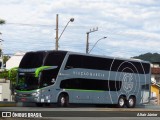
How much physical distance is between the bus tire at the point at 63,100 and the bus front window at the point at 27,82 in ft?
6.68

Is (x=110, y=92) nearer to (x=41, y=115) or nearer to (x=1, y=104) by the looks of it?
(x=1, y=104)

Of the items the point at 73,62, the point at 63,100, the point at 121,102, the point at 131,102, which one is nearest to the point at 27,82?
the point at 63,100

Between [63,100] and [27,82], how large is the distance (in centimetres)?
276

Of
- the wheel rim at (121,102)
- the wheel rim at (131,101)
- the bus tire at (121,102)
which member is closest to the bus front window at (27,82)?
the bus tire at (121,102)

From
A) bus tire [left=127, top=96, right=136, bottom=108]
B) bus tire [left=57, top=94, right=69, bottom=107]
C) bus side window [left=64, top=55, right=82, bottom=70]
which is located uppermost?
bus side window [left=64, top=55, right=82, bottom=70]

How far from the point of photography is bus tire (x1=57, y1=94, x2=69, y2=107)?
1205 inches

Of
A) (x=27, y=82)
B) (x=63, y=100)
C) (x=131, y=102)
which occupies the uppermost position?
(x=27, y=82)

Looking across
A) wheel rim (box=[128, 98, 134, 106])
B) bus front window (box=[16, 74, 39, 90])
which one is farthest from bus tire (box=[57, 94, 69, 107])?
wheel rim (box=[128, 98, 134, 106])

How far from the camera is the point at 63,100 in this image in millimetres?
30875

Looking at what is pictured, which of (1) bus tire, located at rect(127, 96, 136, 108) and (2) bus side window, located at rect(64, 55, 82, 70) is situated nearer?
(2) bus side window, located at rect(64, 55, 82, 70)

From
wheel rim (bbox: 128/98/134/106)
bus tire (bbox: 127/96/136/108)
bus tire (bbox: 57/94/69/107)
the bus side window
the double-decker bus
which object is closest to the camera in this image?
the double-decker bus

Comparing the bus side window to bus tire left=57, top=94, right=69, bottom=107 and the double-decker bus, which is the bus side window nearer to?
the double-decker bus

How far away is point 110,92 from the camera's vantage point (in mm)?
34094

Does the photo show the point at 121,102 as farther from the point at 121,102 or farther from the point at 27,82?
the point at 27,82
